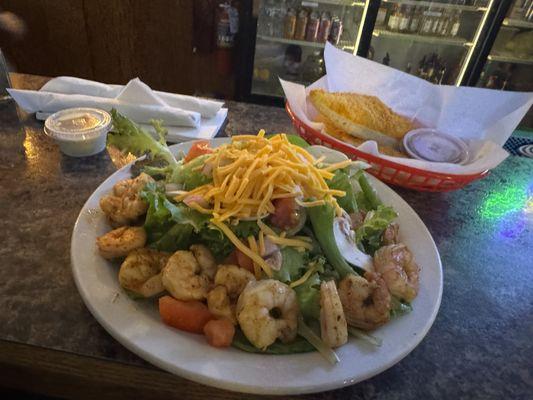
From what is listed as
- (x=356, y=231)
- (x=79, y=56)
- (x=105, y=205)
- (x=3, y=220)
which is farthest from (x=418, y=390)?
(x=79, y=56)

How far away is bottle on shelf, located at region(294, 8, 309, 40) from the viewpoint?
3.69 meters

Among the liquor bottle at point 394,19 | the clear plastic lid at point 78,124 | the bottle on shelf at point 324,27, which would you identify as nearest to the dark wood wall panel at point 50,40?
the bottle on shelf at point 324,27

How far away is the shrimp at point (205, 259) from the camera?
3.15ft

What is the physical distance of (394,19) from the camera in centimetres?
365

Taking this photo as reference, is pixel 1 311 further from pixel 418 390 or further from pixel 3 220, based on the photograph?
pixel 418 390

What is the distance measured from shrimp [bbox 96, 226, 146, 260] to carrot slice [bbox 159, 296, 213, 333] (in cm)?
18

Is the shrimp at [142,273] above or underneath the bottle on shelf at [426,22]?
underneath

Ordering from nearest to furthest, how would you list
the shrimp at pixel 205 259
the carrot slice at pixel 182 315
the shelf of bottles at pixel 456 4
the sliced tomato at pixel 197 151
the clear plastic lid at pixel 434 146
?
1. the carrot slice at pixel 182 315
2. the shrimp at pixel 205 259
3. the sliced tomato at pixel 197 151
4. the clear plastic lid at pixel 434 146
5. the shelf of bottles at pixel 456 4

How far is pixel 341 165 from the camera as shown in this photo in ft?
3.99

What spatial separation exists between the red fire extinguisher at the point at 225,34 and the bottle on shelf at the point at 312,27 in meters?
0.75

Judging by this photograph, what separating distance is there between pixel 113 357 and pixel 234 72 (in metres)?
3.27

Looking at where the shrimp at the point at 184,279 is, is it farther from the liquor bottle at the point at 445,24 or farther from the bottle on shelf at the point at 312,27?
the liquor bottle at the point at 445,24

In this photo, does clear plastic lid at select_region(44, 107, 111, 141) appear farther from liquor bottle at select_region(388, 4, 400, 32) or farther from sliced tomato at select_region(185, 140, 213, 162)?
liquor bottle at select_region(388, 4, 400, 32)

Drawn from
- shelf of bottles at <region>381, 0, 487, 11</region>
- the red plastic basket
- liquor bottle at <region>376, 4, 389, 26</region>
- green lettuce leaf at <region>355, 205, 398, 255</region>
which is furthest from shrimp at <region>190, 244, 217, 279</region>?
liquor bottle at <region>376, 4, 389, 26</region>
